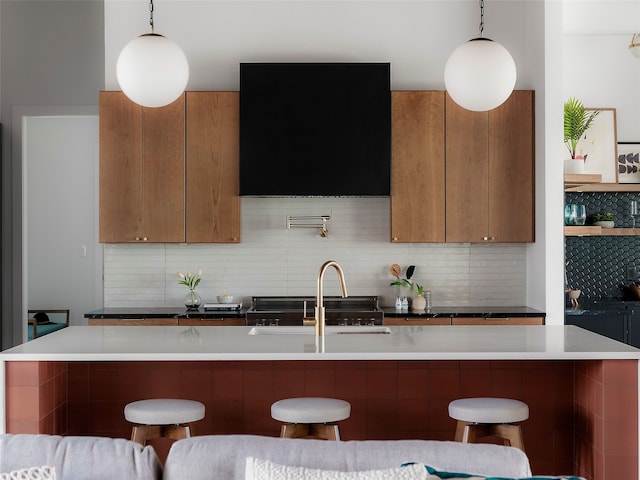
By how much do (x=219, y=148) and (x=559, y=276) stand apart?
2515 millimetres

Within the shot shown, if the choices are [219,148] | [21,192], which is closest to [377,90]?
[219,148]

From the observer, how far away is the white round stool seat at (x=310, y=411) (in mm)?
3174

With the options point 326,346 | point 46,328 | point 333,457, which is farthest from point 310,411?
point 46,328

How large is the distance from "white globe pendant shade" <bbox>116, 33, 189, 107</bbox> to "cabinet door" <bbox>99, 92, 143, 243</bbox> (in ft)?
5.84

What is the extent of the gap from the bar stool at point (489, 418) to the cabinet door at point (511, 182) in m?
2.37

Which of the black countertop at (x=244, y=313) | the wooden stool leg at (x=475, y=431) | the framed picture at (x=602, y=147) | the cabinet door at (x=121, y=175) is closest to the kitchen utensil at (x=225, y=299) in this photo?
the black countertop at (x=244, y=313)

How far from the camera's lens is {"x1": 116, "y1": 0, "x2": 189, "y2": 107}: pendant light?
11.9 ft

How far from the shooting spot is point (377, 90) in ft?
17.6

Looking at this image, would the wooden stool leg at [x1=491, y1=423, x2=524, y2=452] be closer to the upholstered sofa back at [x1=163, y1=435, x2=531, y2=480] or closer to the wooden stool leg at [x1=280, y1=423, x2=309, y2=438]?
the wooden stool leg at [x1=280, y1=423, x2=309, y2=438]

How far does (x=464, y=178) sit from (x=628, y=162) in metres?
1.74

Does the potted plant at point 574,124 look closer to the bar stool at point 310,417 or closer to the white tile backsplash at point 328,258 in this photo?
the white tile backsplash at point 328,258

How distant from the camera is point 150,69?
3.62 m

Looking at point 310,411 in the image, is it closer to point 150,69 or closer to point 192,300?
point 150,69

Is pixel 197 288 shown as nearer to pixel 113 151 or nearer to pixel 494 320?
pixel 113 151
